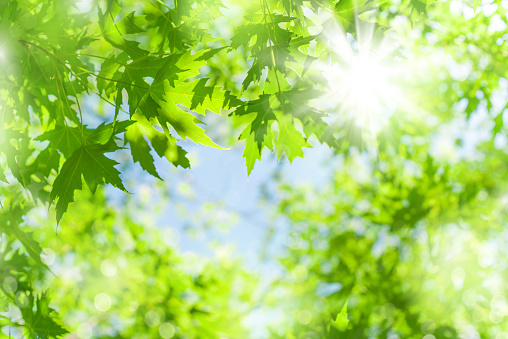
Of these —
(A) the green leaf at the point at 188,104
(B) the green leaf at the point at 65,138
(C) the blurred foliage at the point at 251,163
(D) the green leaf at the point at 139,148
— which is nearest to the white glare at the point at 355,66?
(C) the blurred foliage at the point at 251,163

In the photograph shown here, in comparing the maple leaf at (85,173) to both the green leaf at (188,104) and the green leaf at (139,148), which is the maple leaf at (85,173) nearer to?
the green leaf at (139,148)

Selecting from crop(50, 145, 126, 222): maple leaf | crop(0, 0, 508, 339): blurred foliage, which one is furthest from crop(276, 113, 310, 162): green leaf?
crop(50, 145, 126, 222): maple leaf

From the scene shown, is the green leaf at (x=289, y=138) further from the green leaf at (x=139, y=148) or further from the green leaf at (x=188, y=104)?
the green leaf at (x=139, y=148)

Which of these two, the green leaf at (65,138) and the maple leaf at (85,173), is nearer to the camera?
the maple leaf at (85,173)

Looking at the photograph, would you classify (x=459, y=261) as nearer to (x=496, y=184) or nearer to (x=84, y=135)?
(x=496, y=184)

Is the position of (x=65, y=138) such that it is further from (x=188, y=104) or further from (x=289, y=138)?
(x=289, y=138)

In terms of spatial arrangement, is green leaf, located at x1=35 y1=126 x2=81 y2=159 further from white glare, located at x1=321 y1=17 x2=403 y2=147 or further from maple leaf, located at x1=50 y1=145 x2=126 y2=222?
white glare, located at x1=321 y1=17 x2=403 y2=147

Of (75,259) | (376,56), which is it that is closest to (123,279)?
(75,259)

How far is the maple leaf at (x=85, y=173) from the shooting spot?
117 cm

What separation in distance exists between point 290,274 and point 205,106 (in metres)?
3.91

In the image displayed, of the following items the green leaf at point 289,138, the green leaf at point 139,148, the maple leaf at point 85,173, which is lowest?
the maple leaf at point 85,173

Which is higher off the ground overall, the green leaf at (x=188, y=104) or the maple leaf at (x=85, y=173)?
the green leaf at (x=188, y=104)

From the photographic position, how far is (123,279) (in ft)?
13.1

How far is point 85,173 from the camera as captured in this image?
4.03 ft
